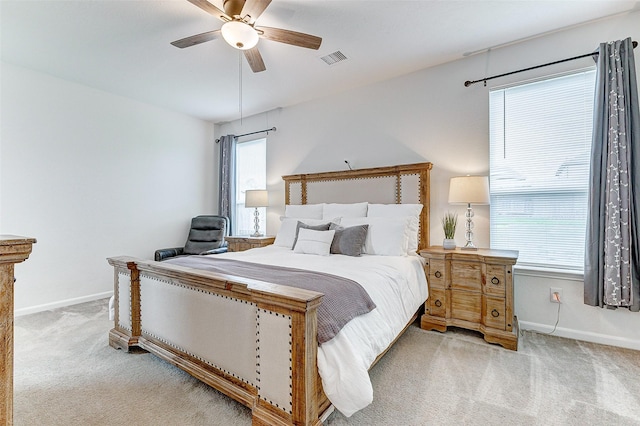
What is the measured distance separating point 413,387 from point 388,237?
4.57 feet

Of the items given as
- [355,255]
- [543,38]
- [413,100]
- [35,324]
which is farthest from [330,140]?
[35,324]

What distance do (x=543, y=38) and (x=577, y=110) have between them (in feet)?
2.58

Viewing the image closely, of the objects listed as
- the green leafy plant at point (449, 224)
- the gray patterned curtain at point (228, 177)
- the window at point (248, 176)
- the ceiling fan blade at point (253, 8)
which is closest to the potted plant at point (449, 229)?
the green leafy plant at point (449, 224)

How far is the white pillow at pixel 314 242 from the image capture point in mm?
2990

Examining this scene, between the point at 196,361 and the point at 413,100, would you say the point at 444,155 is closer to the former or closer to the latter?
the point at 413,100

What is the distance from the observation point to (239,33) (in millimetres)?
2160

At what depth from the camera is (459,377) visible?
2.05m

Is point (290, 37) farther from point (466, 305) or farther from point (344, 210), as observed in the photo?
point (466, 305)

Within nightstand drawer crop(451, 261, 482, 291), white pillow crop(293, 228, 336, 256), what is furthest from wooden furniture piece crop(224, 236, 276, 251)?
nightstand drawer crop(451, 261, 482, 291)

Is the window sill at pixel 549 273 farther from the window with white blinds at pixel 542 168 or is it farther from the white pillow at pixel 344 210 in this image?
the white pillow at pixel 344 210

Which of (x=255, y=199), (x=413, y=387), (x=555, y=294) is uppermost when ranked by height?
(x=255, y=199)

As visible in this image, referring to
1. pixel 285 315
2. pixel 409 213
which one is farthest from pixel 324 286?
pixel 409 213

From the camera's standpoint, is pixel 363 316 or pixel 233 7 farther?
pixel 233 7

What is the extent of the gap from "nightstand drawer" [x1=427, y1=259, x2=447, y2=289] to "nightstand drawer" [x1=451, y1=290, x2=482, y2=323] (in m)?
0.14
